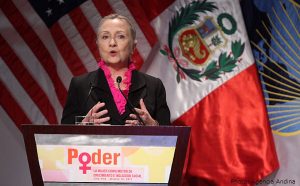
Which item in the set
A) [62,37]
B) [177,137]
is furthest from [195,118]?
[177,137]

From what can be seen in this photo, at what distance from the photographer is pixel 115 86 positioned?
5.72 ft

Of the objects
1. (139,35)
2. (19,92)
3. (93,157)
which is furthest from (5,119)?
(93,157)

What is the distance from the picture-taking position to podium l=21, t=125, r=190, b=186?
120 centimetres

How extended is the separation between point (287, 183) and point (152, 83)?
1.40m

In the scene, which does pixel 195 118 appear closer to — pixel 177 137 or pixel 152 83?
pixel 152 83

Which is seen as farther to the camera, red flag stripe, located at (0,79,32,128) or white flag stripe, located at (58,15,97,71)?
red flag stripe, located at (0,79,32,128)

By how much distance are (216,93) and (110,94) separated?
123 centimetres

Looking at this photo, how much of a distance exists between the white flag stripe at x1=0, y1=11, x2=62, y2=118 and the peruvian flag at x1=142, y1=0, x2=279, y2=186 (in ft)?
2.49

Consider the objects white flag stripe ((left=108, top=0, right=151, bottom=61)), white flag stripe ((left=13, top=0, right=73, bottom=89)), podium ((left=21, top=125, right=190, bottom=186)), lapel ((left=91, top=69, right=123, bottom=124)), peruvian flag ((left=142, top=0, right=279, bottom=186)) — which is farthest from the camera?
white flag stripe ((left=13, top=0, right=73, bottom=89))

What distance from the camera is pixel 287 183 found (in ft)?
9.16

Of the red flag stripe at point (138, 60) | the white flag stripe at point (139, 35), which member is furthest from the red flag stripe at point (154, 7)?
the red flag stripe at point (138, 60)

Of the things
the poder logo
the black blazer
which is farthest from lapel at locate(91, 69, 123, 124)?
the poder logo

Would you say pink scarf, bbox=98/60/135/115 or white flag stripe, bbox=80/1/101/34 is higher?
white flag stripe, bbox=80/1/101/34

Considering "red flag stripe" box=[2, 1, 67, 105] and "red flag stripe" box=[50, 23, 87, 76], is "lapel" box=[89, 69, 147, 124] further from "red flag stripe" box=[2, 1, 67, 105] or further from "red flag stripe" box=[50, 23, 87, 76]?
"red flag stripe" box=[2, 1, 67, 105]
